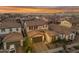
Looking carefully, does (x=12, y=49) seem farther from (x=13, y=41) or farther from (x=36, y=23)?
(x=36, y=23)

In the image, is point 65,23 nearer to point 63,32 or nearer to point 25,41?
point 63,32

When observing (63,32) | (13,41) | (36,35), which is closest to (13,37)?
(13,41)

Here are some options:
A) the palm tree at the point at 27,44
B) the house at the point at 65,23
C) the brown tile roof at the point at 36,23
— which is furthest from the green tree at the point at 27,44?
the house at the point at 65,23

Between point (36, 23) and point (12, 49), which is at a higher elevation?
point (36, 23)

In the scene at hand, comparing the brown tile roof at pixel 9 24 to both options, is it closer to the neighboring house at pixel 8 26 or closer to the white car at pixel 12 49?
the neighboring house at pixel 8 26
